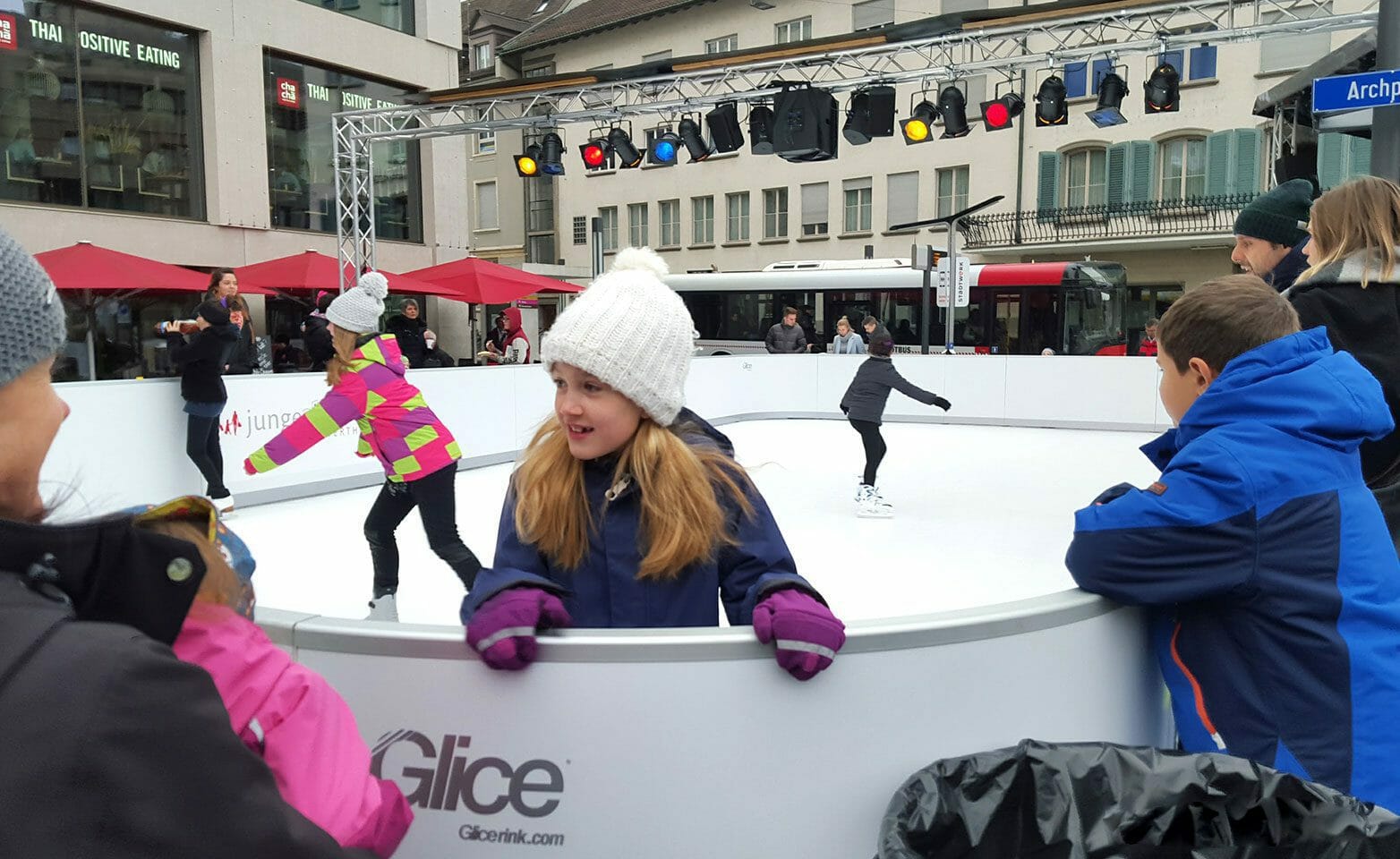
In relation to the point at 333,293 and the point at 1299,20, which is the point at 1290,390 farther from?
the point at 333,293

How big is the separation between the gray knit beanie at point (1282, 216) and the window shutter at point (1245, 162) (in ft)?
71.8

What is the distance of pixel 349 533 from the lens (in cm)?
624

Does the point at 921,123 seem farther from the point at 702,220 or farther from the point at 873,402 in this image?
the point at 702,220

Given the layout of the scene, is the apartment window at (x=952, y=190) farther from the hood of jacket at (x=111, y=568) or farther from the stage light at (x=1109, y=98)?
the hood of jacket at (x=111, y=568)

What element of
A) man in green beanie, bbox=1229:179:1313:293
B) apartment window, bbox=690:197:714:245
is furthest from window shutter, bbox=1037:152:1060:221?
man in green beanie, bbox=1229:179:1313:293

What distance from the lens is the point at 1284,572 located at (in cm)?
144

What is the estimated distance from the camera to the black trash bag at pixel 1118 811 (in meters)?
1.26

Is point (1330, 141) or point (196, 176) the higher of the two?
point (1330, 141)

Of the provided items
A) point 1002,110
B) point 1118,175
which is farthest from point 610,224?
point 1002,110

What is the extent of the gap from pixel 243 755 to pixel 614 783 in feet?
2.18

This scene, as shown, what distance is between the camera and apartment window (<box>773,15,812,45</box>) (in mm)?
28594

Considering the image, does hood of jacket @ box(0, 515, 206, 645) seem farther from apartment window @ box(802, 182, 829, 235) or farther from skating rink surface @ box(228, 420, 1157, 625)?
apartment window @ box(802, 182, 829, 235)

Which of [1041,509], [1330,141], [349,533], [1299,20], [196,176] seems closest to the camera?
[349,533]

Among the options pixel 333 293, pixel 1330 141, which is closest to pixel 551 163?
pixel 333 293
